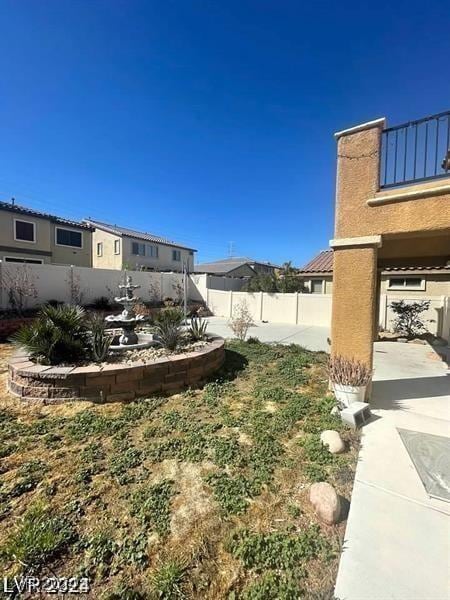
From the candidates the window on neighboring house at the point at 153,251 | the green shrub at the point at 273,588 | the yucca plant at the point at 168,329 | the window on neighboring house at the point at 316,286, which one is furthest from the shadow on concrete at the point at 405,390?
the window on neighboring house at the point at 153,251

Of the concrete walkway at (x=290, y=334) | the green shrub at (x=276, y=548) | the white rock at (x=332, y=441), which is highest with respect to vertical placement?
the white rock at (x=332, y=441)

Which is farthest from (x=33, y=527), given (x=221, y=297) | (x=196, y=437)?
(x=221, y=297)

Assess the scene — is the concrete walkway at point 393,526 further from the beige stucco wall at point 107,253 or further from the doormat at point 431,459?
the beige stucco wall at point 107,253

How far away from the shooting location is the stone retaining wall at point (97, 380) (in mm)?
4031

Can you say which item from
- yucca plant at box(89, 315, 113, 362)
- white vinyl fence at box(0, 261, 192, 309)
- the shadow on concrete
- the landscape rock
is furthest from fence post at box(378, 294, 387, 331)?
white vinyl fence at box(0, 261, 192, 309)

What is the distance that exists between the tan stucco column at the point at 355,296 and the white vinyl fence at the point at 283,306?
9072 mm

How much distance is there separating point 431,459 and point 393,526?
4.11ft

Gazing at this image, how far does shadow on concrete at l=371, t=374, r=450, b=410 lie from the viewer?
4.41m

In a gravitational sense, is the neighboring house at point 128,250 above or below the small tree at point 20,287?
above

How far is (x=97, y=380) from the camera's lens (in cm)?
411

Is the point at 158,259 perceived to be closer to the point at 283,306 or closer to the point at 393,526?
the point at 283,306

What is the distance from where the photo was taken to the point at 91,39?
19.7ft

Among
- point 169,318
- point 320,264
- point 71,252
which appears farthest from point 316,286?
point 71,252

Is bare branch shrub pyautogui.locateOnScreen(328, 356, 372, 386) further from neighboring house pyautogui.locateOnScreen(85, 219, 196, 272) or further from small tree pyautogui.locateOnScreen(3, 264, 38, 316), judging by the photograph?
neighboring house pyautogui.locateOnScreen(85, 219, 196, 272)
